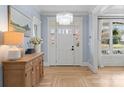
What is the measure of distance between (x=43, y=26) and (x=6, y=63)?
6493mm

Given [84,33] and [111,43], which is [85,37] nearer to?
[84,33]

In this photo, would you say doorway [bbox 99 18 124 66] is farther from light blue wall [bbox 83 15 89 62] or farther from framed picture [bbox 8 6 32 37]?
framed picture [bbox 8 6 32 37]

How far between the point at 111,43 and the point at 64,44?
2.20 meters

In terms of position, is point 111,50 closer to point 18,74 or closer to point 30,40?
point 30,40

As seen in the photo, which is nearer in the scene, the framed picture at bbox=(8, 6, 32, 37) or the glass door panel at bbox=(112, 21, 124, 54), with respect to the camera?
the framed picture at bbox=(8, 6, 32, 37)

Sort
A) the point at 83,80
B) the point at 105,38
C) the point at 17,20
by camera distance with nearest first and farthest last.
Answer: the point at 17,20
the point at 83,80
the point at 105,38

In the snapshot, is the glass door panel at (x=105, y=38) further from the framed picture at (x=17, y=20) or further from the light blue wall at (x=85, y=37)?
the framed picture at (x=17, y=20)

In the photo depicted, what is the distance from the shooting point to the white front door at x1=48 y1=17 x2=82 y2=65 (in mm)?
10367

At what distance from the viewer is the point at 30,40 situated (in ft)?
23.0

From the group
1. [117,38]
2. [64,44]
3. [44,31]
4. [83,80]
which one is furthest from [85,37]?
[83,80]

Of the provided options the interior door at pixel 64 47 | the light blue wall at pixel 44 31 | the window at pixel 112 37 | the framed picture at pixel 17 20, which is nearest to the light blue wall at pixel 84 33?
the light blue wall at pixel 44 31

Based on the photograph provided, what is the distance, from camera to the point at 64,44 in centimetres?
1044

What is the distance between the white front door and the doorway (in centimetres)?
107

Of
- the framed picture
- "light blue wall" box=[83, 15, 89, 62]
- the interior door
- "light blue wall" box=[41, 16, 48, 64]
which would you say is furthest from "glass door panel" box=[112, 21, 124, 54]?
the framed picture
